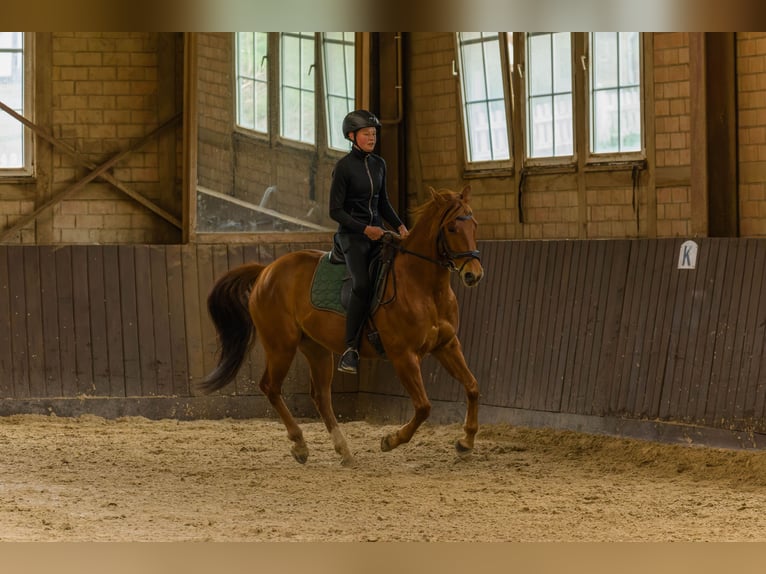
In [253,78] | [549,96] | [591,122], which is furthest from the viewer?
[253,78]

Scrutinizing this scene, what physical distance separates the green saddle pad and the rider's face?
737mm

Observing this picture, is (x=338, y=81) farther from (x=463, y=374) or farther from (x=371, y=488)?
(x=371, y=488)

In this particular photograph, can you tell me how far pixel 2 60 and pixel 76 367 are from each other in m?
3.16

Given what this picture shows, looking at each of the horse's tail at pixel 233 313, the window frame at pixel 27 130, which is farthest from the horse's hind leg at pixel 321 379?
the window frame at pixel 27 130

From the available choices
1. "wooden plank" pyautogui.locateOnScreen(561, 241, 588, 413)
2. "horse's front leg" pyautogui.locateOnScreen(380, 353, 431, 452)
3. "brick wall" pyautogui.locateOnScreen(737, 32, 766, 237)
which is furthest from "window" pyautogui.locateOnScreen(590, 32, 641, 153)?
"horse's front leg" pyautogui.locateOnScreen(380, 353, 431, 452)

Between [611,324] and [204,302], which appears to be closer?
[611,324]

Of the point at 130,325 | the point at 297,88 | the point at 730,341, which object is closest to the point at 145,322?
the point at 130,325

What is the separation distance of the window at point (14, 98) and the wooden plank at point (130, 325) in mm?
1985

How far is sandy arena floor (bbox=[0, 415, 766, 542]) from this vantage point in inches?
193

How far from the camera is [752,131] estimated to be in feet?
25.4

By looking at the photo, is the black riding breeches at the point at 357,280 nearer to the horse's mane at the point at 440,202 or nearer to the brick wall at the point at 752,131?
the horse's mane at the point at 440,202

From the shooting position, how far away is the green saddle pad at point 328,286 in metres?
6.71

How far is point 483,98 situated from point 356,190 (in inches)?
138

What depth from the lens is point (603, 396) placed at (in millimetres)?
7188
